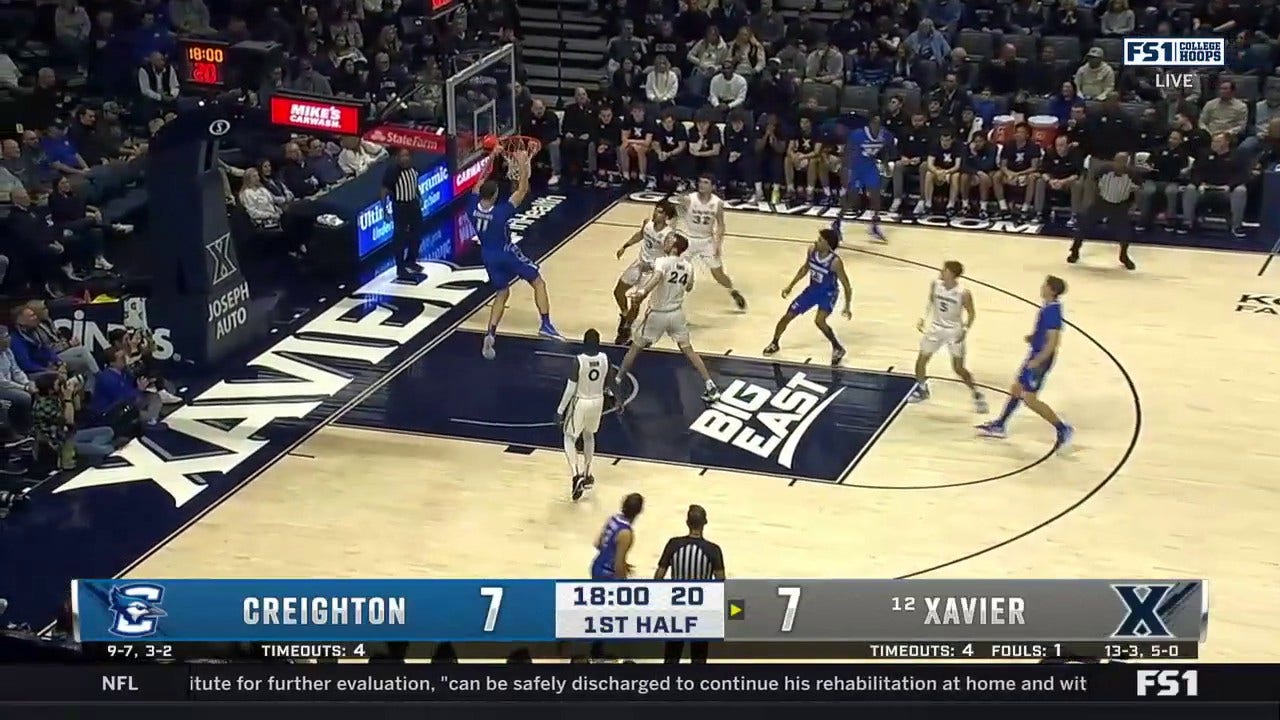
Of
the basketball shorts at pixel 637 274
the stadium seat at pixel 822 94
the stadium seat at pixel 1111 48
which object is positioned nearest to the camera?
the basketball shorts at pixel 637 274

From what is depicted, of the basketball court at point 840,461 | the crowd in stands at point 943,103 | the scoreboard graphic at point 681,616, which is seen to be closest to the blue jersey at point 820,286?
the basketball court at point 840,461

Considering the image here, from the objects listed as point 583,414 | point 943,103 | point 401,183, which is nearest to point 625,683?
point 583,414

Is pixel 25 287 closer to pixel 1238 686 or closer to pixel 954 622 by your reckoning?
pixel 954 622

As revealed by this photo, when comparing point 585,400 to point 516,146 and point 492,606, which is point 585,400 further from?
point 516,146

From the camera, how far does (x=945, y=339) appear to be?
62.9 ft

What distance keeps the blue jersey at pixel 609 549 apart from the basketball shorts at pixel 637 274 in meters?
6.27

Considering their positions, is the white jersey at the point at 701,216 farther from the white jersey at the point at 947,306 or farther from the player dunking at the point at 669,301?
the white jersey at the point at 947,306

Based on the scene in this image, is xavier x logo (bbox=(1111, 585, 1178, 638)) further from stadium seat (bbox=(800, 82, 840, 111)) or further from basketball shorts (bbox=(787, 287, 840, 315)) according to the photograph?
stadium seat (bbox=(800, 82, 840, 111))

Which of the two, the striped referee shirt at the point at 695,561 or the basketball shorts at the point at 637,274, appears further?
the basketball shorts at the point at 637,274

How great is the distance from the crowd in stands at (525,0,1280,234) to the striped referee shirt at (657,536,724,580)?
11.3 metres

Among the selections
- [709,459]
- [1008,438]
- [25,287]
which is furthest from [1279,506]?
[25,287]

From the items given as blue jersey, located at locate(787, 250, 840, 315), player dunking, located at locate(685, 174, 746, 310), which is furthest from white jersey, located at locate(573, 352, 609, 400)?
player dunking, located at locate(685, 174, 746, 310)

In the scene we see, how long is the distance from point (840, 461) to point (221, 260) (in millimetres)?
6774

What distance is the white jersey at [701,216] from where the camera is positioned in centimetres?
2219
